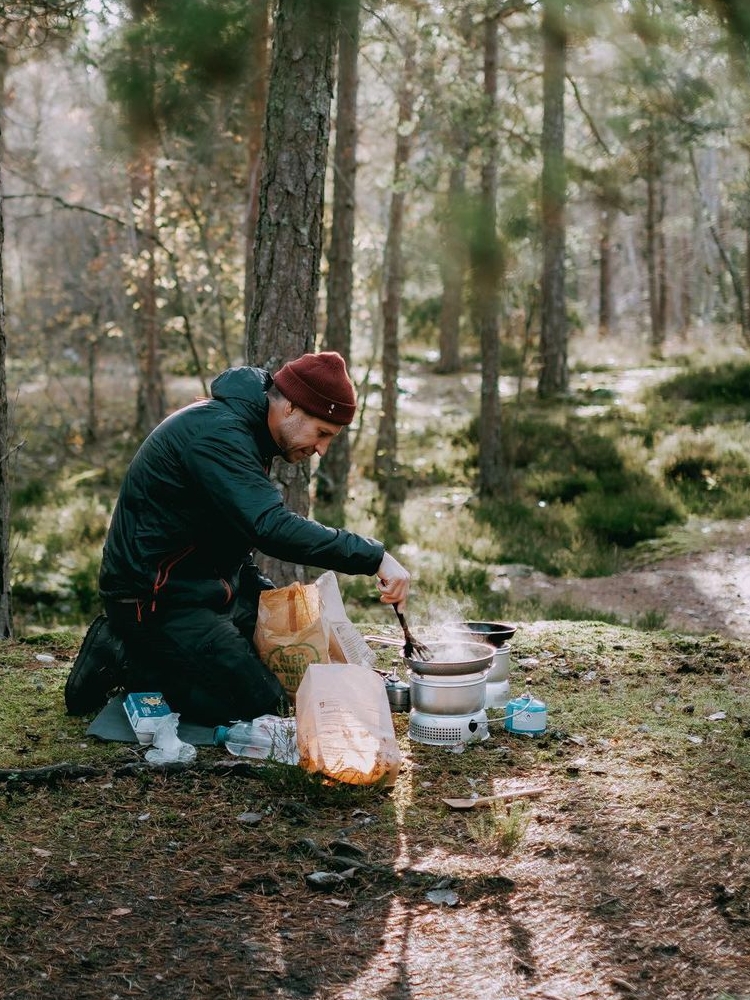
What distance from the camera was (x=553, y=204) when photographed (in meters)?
11.8

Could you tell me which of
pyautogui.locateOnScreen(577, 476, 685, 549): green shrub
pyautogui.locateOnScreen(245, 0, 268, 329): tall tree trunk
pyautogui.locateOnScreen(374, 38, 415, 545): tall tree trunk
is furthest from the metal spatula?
pyautogui.locateOnScreen(374, 38, 415, 545): tall tree trunk

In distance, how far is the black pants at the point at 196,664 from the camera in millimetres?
4176

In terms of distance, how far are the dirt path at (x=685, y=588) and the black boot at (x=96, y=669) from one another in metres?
3.80

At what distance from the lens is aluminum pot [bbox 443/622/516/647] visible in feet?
15.1

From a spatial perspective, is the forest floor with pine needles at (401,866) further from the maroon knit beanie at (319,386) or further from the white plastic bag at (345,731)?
the maroon knit beanie at (319,386)

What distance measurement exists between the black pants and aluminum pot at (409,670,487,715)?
56 cm

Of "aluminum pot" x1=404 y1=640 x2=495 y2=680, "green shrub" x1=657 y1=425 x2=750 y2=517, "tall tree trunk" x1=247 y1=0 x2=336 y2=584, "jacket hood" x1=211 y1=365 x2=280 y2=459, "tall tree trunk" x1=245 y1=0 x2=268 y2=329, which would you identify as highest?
"tall tree trunk" x1=245 y1=0 x2=268 y2=329

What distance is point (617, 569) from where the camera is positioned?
8719 mm

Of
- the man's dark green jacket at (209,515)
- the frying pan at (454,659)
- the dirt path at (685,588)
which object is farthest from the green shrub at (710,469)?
the man's dark green jacket at (209,515)

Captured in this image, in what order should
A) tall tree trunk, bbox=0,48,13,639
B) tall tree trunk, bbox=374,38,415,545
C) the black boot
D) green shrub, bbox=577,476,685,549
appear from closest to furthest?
the black boot, tall tree trunk, bbox=0,48,13,639, green shrub, bbox=577,476,685,549, tall tree trunk, bbox=374,38,415,545

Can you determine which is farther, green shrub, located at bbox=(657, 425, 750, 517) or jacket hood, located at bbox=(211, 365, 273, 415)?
green shrub, located at bbox=(657, 425, 750, 517)

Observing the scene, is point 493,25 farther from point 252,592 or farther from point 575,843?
point 575,843

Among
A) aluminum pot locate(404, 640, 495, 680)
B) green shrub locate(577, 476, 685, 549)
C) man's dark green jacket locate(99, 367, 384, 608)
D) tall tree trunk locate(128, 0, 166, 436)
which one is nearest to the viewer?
man's dark green jacket locate(99, 367, 384, 608)

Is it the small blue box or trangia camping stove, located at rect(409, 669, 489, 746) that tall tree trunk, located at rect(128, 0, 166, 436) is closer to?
the small blue box
